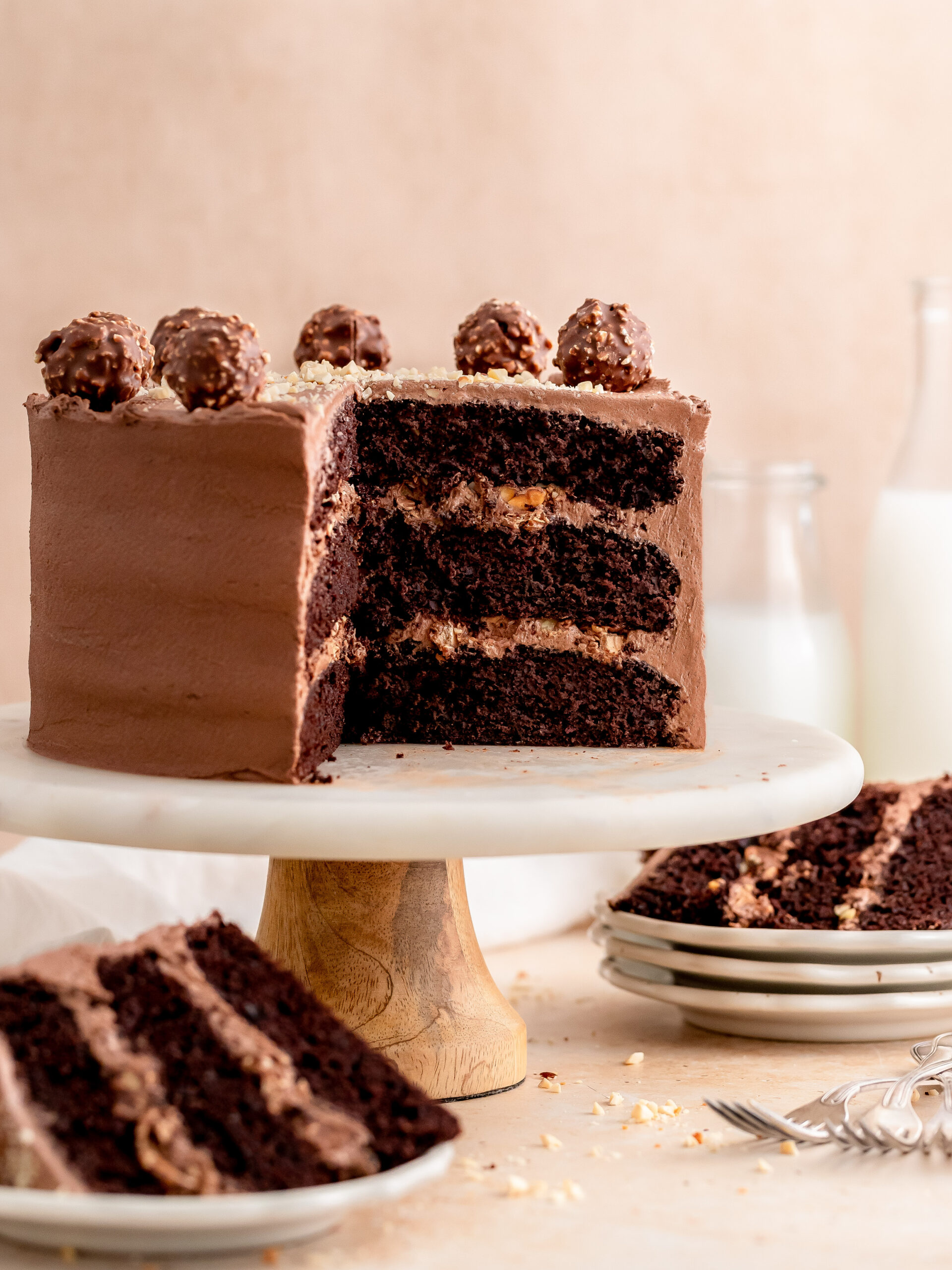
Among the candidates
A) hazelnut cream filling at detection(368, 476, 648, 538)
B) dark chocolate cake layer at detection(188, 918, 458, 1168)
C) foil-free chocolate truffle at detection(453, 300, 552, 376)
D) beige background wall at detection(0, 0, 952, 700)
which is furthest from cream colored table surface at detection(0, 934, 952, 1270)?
beige background wall at detection(0, 0, 952, 700)

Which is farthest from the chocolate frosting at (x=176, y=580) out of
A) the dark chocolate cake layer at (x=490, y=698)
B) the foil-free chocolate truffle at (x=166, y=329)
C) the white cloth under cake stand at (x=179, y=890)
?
the white cloth under cake stand at (x=179, y=890)

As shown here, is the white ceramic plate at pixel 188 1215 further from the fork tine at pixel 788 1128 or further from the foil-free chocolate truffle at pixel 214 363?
the foil-free chocolate truffle at pixel 214 363

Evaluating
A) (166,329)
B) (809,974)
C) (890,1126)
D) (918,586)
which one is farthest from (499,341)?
(890,1126)

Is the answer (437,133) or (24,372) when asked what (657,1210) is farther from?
(437,133)

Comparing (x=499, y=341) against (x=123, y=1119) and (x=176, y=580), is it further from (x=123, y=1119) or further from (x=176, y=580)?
(x=123, y=1119)

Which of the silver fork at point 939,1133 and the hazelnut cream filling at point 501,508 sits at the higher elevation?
the hazelnut cream filling at point 501,508
